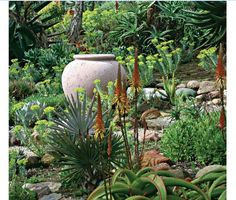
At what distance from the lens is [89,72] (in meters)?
5.98

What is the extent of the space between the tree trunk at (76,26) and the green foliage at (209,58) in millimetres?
1692

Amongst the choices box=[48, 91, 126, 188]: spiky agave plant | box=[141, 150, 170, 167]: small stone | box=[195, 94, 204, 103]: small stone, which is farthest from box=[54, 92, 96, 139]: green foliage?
box=[195, 94, 204, 103]: small stone

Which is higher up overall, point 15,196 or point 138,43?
point 138,43

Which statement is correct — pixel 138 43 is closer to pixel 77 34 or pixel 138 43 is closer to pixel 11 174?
pixel 77 34

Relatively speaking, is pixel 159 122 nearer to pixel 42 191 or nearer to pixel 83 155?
pixel 42 191

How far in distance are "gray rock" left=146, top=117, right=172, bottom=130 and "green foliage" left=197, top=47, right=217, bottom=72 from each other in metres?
1.11

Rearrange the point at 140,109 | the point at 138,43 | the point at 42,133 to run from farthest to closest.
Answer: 1. the point at 138,43
2. the point at 140,109
3. the point at 42,133

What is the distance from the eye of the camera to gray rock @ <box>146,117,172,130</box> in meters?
5.01

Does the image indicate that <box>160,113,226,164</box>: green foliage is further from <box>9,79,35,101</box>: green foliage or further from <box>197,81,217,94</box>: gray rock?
<box>9,79,35,101</box>: green foliage

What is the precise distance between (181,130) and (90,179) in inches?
33.9

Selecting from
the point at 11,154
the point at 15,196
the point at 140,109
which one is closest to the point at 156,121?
the point at 140,109

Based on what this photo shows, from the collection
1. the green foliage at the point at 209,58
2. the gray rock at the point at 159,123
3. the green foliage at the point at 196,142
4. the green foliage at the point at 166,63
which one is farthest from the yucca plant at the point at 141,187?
the green foliage at the point at 166,63

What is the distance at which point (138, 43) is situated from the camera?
24.1ft

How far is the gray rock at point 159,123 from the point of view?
16.4 feet
